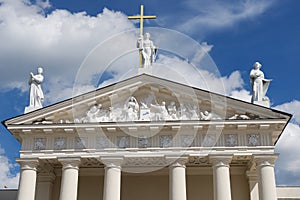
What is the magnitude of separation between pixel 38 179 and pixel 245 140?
11.6m

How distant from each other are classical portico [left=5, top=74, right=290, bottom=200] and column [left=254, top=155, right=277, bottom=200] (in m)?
0.05

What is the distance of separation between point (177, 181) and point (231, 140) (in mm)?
3475

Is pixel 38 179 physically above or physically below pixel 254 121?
below

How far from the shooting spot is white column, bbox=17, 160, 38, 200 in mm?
23766

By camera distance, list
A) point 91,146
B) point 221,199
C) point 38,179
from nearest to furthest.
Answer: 1. point 221,199
2. point 91,146
3. point 38,179

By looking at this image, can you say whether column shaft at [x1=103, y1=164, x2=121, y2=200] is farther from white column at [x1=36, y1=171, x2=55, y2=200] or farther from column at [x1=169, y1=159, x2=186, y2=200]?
white column at [x1=36, y1=171, x2=55, y2=200]

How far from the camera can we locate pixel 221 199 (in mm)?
22859

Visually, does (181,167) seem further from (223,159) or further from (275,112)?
(275,112)

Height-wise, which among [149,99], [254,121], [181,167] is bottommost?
[181,167]

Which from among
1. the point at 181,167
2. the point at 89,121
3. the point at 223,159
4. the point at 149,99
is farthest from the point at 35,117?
the point at 223,159

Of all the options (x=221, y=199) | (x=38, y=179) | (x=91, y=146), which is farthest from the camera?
(x=38, y=179)

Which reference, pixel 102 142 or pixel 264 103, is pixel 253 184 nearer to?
pixel 264 103

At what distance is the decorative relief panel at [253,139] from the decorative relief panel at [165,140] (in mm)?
3960

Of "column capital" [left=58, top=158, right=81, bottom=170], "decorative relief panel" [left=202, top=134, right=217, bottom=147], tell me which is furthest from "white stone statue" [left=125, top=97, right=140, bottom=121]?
"decorative relief panel" [left=202, top=134, right=217, bottom=147]
